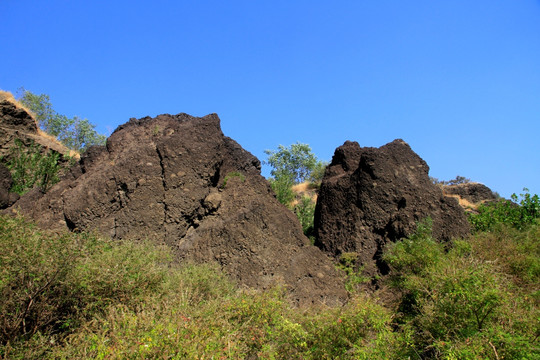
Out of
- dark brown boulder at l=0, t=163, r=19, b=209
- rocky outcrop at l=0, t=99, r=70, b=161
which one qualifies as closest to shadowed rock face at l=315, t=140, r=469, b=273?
dark brown boulder at l=0, t=163, r=19, b=209

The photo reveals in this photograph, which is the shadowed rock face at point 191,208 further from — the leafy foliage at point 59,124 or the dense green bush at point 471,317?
the leafy foliage at point 59,124

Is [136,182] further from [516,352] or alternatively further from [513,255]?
[513,255]

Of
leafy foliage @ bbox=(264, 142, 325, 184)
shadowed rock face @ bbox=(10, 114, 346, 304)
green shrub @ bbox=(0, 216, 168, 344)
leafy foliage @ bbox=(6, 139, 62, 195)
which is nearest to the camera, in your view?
green shrub @ bbox=(0, 216, 168, 344)

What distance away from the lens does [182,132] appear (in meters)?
13.3

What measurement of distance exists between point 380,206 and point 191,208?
606 centimetres

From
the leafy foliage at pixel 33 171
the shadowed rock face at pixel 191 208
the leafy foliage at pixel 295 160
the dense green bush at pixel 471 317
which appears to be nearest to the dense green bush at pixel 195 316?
the dense green bush at pixel 471 317

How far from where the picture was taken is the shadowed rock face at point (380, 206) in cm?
1270

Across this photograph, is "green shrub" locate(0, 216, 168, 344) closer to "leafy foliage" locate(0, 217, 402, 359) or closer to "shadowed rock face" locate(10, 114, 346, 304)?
"leafy foliage" locate(0, 217, 402, 359)

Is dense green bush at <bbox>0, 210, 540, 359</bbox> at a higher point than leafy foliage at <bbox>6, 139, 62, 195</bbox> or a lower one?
lower

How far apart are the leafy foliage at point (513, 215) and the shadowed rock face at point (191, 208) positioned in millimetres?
8141

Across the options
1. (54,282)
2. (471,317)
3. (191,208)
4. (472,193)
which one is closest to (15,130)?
(191,208)

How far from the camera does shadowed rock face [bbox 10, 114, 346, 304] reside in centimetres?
1127

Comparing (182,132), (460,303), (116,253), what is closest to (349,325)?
(460,303)

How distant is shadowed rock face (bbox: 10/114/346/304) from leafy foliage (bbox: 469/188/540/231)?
26.7 feet
